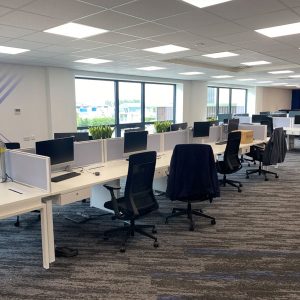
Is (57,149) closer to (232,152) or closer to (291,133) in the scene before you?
(232,152)

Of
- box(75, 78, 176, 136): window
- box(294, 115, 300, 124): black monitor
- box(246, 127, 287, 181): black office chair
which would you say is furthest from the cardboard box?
box(75, 78, 176, 136): window

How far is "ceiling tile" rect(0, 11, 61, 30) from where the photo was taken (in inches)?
126

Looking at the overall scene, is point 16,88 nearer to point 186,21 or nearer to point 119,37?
point 119,37

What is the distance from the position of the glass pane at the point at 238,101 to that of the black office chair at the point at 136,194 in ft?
42.8

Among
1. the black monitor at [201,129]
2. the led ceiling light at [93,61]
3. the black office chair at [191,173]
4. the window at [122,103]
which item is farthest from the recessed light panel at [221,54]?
the window at [122,103]

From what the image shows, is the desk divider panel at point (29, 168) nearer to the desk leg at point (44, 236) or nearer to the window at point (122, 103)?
the desk leg at point (44, 236)

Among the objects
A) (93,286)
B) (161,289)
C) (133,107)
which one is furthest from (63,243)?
(133,107)

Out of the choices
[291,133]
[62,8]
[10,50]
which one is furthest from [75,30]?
[291,133]

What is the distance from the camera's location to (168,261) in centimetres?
275

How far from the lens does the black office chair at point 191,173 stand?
3271 mm

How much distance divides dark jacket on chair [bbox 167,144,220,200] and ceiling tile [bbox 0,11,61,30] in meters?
2.07

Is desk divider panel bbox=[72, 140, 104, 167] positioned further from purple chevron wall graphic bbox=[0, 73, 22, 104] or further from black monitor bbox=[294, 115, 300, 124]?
black monitor bbox=[294, 115, 300, 124]

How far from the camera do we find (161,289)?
91.9 inches

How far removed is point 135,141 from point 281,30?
2542 millimetres
